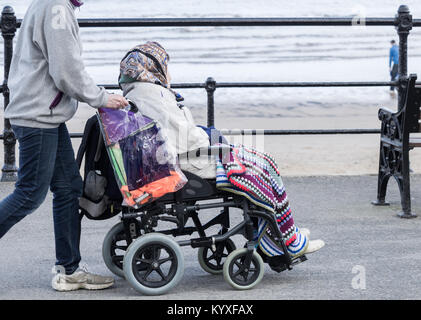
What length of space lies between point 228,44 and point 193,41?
5.19 feet

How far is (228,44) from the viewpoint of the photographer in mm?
29734

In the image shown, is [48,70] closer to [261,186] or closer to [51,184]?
[51,184]

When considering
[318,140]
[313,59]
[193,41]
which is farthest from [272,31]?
[318,140]

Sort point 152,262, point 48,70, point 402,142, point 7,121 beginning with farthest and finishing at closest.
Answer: point 7,121, point 402,142, point 152,262, point 48,70

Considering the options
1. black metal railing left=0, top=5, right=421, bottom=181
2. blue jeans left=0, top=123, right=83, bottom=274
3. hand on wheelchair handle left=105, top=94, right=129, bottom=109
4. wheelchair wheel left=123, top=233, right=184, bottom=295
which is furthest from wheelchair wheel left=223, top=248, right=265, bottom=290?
black metal railing left=0, top=5, right=421, bottom=181

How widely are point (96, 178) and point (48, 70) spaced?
2.14ft

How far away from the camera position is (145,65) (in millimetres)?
4383

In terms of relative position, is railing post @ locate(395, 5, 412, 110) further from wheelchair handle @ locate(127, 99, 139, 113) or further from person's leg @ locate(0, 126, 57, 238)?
person's leg @ locate(0, 126, 57, 238)

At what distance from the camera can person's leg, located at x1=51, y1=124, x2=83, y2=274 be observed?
442 cm

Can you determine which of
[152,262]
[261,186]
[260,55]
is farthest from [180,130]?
[260,55]

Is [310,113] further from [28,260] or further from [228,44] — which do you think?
[228,44]

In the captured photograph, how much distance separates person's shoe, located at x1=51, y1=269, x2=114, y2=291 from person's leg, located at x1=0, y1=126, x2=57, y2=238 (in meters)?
0.40

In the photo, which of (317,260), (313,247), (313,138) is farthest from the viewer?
(313,138)

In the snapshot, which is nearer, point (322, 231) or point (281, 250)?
point (281, 250)
